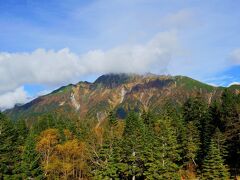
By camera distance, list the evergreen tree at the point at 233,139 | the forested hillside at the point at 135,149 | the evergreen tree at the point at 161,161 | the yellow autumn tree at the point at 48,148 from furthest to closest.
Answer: the yellow autumn tree at the point at 48,148, the evergreen tree at the point at 233,139, the forested hillside at the point at 135,149, the evergreen tree at the point at 161,161

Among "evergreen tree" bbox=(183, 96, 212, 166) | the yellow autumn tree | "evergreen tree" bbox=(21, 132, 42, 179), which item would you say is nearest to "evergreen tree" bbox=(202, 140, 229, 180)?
"evergreen tree" bbox=(183, 96, 212, 166)

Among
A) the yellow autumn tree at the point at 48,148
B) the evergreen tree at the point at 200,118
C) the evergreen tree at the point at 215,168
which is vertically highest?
the evergreen tree at the point at 200,118

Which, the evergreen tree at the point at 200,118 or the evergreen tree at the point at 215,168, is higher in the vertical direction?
the evergreen tree at the point at 200,118

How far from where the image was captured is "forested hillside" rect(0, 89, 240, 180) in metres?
67.8

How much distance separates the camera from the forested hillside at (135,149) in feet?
222

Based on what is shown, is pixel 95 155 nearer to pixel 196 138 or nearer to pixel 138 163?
pixel 138 163

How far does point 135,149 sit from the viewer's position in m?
72.7

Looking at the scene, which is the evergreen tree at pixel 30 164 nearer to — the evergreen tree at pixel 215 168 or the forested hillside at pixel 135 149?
the forested hillside at pixel 135 149

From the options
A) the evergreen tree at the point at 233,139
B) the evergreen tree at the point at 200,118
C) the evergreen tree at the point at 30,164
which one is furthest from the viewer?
the evergreen tree at the point at 200,118

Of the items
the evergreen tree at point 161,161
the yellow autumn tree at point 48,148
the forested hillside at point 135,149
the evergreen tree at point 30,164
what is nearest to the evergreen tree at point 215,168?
the forested hillside at point 135,149

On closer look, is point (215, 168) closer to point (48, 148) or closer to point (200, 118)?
point (200, 118)

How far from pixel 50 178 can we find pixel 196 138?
122 ft

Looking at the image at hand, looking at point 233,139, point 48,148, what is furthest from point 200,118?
point 48,148

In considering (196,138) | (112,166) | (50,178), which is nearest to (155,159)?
(112,166)
